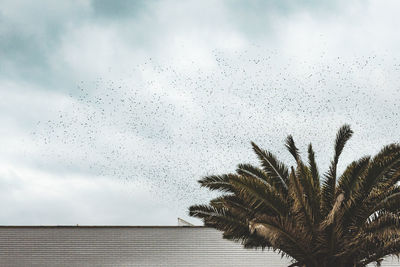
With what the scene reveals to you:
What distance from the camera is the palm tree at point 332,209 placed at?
13492 millimetres

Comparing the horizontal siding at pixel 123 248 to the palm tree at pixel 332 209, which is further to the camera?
the horizontal siding at pixel 123 248

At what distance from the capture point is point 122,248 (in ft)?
69.9

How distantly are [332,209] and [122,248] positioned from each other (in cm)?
1104

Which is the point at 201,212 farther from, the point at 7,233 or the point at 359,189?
the point at 7,233

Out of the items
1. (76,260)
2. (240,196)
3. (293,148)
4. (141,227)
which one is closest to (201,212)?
(240,196)

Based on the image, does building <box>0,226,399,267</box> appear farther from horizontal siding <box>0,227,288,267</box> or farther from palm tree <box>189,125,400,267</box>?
palm tree <box>189,125,400,267</box>

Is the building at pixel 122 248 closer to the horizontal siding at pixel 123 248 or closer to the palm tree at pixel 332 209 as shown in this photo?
the horizontal siding at pixel 123 248

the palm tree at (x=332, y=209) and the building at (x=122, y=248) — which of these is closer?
the palm tree at (x=332, y=209)

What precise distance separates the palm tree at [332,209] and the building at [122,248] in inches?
277

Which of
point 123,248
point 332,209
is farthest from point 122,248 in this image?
point 332,209

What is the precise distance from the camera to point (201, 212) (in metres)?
16.1

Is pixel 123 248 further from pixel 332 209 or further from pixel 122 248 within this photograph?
pixel 332 209

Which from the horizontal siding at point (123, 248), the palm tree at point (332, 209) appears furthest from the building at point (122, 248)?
the palm tree at point (332, 209)

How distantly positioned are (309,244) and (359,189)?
2053 millimetres
